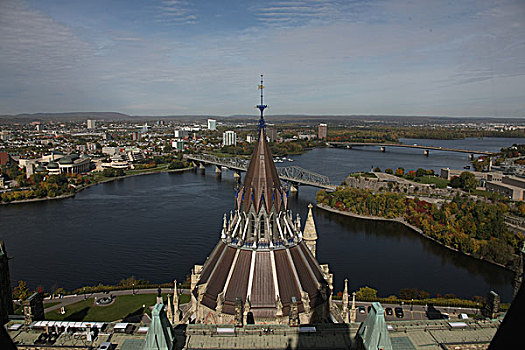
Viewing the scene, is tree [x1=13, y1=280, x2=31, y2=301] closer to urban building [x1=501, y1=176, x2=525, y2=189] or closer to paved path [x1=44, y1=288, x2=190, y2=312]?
paved path [x1=44, y1=288, x2=190, y2=312]

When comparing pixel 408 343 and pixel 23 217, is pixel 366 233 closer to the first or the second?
pixel 408 343

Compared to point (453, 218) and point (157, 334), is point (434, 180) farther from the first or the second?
point (157, 334)

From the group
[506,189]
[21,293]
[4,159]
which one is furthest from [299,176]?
[4,159]

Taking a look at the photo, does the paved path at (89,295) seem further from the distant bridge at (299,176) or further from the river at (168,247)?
the distant bridge at (299,176)

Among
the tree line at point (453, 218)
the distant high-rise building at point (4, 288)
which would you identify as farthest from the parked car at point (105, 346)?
the tree line at point (453, 218)

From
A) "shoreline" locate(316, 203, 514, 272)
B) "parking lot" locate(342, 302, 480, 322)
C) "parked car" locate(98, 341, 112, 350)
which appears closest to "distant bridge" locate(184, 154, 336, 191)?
"shoreline" locate(316, 203, 514, 272)

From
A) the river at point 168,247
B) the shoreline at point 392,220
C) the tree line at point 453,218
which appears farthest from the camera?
the shoreline at point 392,220

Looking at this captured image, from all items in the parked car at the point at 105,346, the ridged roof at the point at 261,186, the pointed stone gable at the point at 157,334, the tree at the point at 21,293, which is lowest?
the tree at the point at 21,293

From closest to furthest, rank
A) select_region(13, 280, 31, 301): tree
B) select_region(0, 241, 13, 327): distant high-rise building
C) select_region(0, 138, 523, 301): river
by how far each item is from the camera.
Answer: select_region(0, 241, 13, 327): distant high-rise building → select_region(13, 280, 31, 301): tree → select_region(0, 138, 523, 301): river
